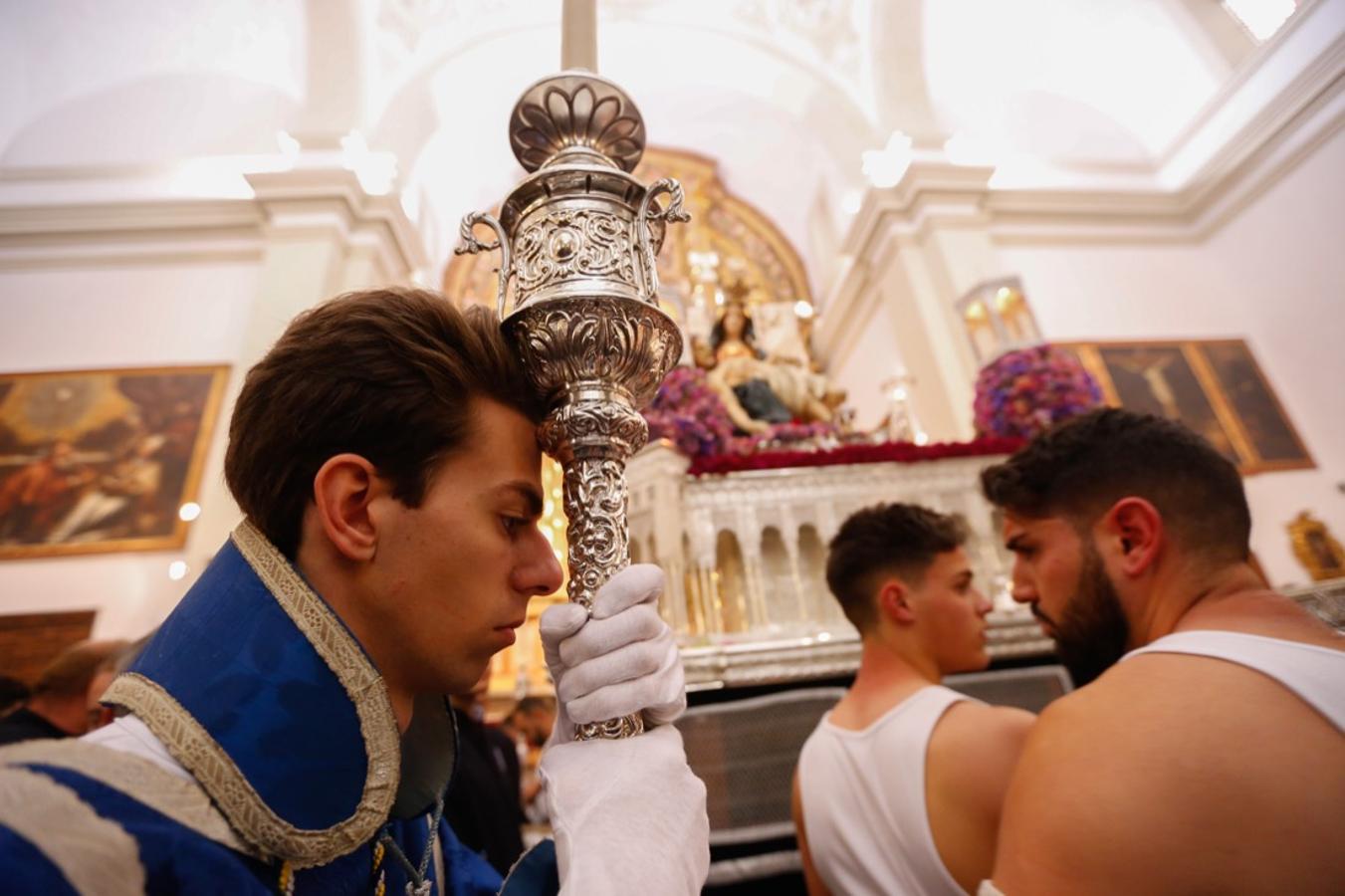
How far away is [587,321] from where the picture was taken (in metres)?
0.90

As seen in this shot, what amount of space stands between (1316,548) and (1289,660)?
6990mm

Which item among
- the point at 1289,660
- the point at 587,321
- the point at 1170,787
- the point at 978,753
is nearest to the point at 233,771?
the point at 587,321

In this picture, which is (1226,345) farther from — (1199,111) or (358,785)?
(358,785)

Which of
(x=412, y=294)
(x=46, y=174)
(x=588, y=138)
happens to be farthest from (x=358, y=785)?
(x=46, y=174)

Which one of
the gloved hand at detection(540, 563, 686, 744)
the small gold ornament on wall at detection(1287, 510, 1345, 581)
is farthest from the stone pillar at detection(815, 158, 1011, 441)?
the gloved hand at detection(540, 563, 686, 744)

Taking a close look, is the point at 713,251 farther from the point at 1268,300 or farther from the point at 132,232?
the point at 132,232

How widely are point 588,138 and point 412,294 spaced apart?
0.42 meters

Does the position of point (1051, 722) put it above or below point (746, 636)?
below

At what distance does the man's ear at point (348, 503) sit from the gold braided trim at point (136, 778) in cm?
29

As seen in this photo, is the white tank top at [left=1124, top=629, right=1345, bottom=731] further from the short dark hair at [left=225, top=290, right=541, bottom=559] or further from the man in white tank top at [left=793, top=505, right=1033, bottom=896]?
the short dark hair at [left=225, top=290, right=541, bottom=559]

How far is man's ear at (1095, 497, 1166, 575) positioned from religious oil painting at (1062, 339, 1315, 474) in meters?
6.13

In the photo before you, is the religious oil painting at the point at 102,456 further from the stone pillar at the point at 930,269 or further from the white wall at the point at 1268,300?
the white wall at the point at 1268,300

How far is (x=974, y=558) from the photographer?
11.1ft

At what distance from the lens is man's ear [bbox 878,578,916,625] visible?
81.1 inches
